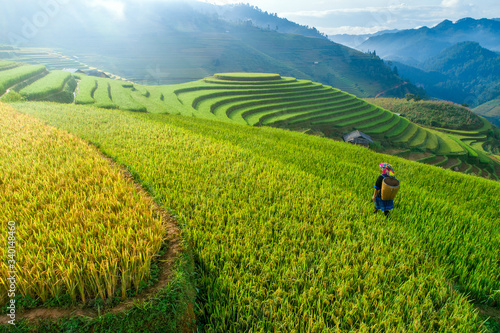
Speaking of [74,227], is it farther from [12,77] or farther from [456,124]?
[456,124]

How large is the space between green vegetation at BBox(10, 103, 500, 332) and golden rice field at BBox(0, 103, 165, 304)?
2.36 ft

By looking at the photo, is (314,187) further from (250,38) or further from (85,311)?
(250,38)

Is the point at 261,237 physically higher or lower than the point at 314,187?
lower

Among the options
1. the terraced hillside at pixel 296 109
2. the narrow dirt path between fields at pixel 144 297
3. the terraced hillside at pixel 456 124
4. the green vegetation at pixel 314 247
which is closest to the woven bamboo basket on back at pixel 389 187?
the green vegetation at pixel 314 247

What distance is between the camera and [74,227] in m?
3.08

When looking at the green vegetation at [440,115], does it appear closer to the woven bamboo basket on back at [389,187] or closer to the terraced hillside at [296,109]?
the terraced hillside at [296,109]

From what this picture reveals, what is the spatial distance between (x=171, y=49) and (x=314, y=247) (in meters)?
126

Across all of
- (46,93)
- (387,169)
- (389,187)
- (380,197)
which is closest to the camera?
(389,187)

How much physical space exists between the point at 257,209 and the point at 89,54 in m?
122

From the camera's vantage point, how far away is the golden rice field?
2393 mm

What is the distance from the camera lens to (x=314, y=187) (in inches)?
217

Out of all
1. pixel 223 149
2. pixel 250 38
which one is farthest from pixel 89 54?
pixel 223 149

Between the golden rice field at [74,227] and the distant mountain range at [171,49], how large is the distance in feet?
224

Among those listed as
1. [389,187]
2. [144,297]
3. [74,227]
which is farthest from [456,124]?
[74,227]
